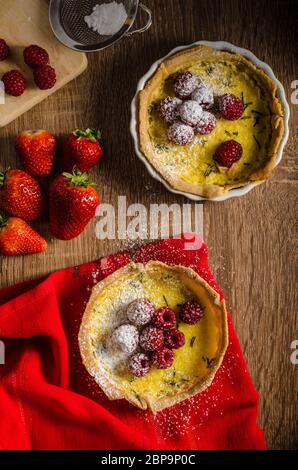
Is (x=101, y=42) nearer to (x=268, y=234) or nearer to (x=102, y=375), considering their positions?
(x=268, y=234)

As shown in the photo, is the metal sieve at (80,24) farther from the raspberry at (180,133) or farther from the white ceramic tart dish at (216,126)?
the raspberry at (180,133)

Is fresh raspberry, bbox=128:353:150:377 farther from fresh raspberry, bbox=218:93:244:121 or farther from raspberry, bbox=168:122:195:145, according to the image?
fresh raspberry, bbox=218:93:244:121

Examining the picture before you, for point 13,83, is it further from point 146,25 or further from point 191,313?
point 191,313

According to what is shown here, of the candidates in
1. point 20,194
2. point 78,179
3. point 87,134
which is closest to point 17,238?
point 20,194

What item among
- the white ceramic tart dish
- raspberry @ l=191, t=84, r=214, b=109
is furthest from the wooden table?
raspberry @ l=191, t=84, r=214, b=109

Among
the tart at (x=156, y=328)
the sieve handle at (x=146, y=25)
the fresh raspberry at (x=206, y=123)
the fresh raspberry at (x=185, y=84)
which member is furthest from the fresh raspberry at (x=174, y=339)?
the sieve handle at (x=146, y=25)
